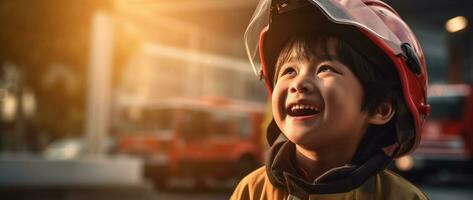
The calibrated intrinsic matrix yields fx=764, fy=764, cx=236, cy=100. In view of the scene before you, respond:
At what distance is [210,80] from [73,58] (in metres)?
19.7

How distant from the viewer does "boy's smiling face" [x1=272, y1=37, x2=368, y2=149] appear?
1792mm

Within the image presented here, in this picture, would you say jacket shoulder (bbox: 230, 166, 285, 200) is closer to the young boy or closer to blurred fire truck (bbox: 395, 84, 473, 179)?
the young boy

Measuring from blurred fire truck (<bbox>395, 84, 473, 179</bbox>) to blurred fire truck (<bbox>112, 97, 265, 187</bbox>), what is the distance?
3670mm

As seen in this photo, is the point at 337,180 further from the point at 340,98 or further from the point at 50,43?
the point at 50,43

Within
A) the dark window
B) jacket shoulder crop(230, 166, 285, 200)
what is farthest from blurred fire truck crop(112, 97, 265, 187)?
jacket shoulder crop(230, 166, 285, 200)

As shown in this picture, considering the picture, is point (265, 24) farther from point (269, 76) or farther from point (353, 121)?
point (353, 121)

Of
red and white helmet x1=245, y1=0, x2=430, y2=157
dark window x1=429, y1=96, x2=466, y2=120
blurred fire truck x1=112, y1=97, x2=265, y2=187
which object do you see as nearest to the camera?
red and white helmet x1=245, y1=0, x2=430, y2=157

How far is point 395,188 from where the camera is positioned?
73.0 inches

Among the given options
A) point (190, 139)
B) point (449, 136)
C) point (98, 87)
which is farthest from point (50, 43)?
point (449, 136)

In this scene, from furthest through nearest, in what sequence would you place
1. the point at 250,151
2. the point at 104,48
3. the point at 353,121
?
the point at 104,48, the point at 250,151, the point at 353,121

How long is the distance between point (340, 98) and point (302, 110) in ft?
0.31

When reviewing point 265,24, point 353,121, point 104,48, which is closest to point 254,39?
point 265,24

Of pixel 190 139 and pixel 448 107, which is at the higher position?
pixel 448 107

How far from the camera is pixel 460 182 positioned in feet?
56.7
